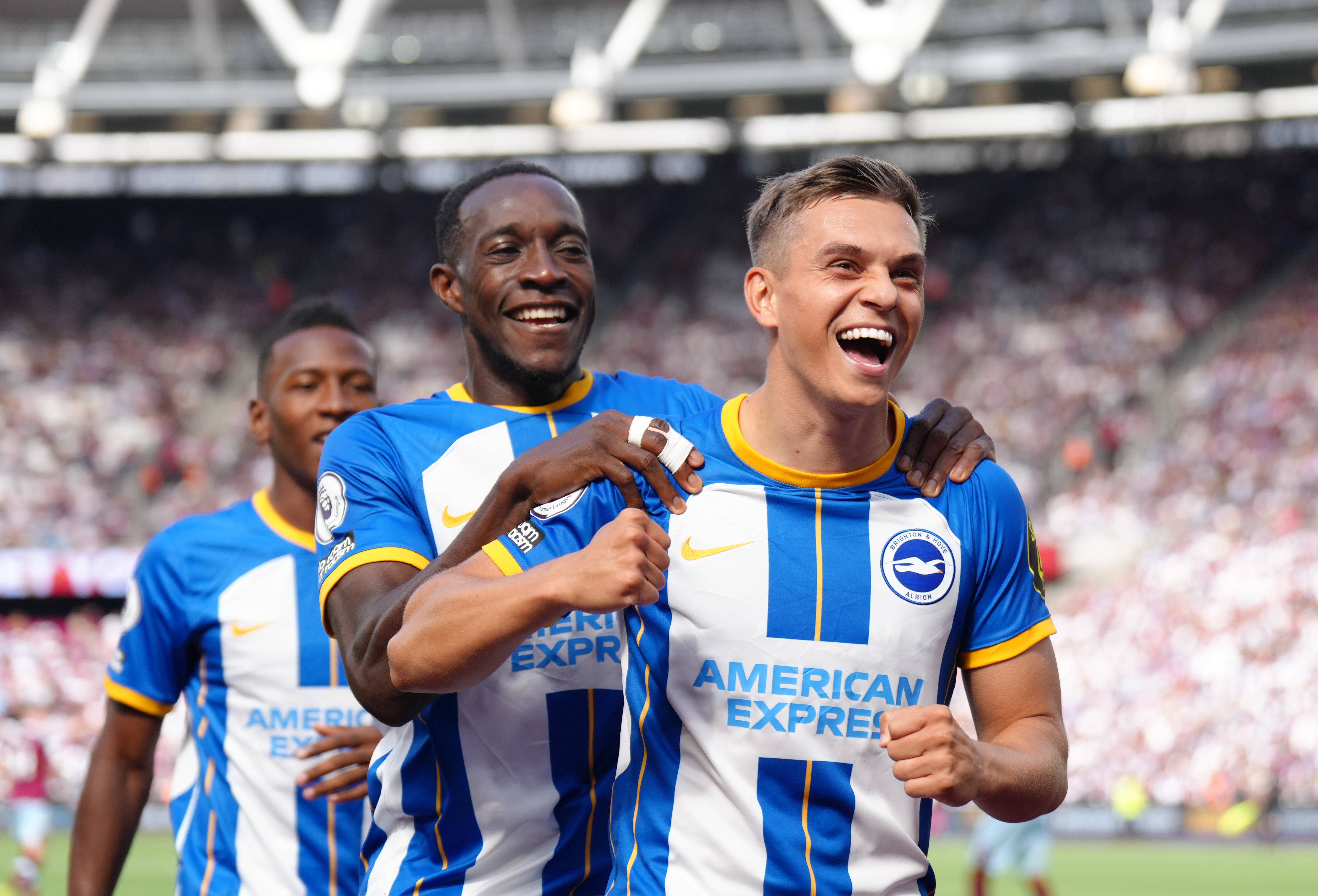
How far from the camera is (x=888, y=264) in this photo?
2504mm

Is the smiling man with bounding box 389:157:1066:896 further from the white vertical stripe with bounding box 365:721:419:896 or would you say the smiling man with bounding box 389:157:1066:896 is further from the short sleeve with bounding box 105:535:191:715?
the short sleeve with bounding box 105:535:191:715

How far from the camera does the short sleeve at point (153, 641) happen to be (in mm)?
3943

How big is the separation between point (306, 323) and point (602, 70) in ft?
56.6

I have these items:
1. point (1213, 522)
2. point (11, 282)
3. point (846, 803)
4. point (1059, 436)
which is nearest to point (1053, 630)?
point (846, 803)

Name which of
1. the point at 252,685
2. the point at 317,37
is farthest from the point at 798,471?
the point at 317,37

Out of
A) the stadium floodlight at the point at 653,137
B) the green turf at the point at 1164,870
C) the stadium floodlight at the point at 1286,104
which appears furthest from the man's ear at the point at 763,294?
the stadium floodlight at the point at 1286,104

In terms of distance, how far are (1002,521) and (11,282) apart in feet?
96.8

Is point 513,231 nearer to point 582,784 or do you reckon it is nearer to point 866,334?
point 866,334

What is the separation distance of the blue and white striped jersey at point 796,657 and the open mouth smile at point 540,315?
0.69 meters

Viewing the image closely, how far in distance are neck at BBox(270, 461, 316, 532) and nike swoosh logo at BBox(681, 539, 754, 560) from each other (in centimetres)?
187

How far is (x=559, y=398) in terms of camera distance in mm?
3355

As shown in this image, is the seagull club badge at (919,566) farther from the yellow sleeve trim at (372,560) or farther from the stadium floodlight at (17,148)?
the stadium floodlight at (17,148)

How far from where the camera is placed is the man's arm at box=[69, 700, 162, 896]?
12.7 feet

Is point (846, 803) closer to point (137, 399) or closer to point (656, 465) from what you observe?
point (656, 465)
